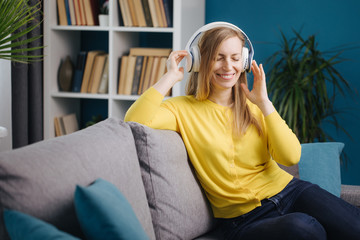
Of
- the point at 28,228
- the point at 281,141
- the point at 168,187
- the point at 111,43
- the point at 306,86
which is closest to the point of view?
the point at 28,228

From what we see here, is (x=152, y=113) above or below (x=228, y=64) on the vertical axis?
below

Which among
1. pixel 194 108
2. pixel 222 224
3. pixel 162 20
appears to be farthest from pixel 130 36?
pixel 222 224

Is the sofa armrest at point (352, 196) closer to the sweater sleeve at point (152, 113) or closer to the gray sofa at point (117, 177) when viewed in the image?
the gray sofa at point (117, 177)

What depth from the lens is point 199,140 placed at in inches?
64.2

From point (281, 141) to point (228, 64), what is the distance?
34 centimetres

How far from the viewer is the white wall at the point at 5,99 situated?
2.88 metres

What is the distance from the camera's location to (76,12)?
303 cm

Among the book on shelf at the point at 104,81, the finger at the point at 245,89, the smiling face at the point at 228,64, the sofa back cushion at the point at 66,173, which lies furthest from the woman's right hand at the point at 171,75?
the book on shelf at the point at 104,81

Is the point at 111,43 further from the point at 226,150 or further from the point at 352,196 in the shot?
the point at 352,196

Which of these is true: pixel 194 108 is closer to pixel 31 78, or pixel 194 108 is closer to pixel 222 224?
pixel 222 224

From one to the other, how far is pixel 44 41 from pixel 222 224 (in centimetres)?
195

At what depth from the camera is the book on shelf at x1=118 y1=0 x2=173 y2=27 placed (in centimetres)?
291

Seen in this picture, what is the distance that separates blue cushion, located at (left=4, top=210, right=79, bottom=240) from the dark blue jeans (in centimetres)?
72

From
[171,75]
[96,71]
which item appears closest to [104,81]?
[96,71]
